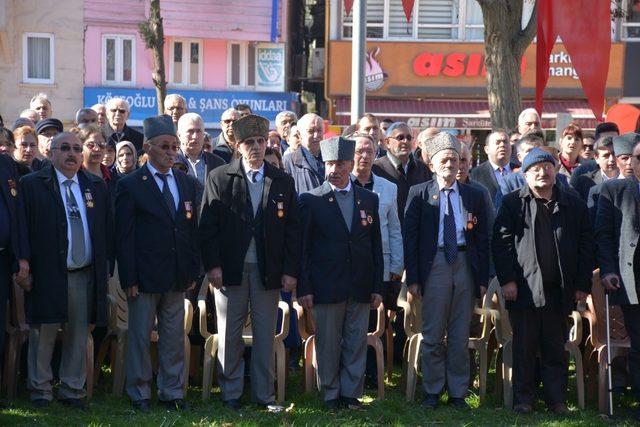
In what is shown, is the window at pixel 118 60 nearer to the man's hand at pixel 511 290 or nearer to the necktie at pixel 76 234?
the necktie at pixel 76 234

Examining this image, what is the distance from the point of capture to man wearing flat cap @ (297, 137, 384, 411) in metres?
8.37

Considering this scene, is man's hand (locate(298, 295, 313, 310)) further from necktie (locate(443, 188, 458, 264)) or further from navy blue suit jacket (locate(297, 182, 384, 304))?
necktie (locate(443, 188, 458, 264))

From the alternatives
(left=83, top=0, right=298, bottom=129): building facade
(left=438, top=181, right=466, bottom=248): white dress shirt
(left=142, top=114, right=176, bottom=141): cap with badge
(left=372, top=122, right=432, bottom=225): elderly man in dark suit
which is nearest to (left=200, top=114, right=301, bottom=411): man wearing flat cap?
(left=142, top=114, right=176, bottom=141): cap with badge

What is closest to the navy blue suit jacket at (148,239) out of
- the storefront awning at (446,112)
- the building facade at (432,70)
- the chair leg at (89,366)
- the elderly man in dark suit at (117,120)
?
the chair leg at (89,366)

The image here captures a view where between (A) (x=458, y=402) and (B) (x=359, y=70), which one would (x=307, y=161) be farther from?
(B) (x=359, y=70)

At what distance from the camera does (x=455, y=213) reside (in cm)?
859

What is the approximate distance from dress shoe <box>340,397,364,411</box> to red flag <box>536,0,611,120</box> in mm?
6284

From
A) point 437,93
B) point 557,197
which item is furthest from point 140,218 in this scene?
point 437,93

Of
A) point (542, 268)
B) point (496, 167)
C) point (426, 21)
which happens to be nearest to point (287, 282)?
point (542, 268)

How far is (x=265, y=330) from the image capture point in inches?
329

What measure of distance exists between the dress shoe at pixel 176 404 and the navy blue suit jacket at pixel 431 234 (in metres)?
1.98

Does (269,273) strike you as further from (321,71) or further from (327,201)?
(321,71)

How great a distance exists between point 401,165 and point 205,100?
20663 mm

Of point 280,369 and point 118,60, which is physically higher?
point 118,60
